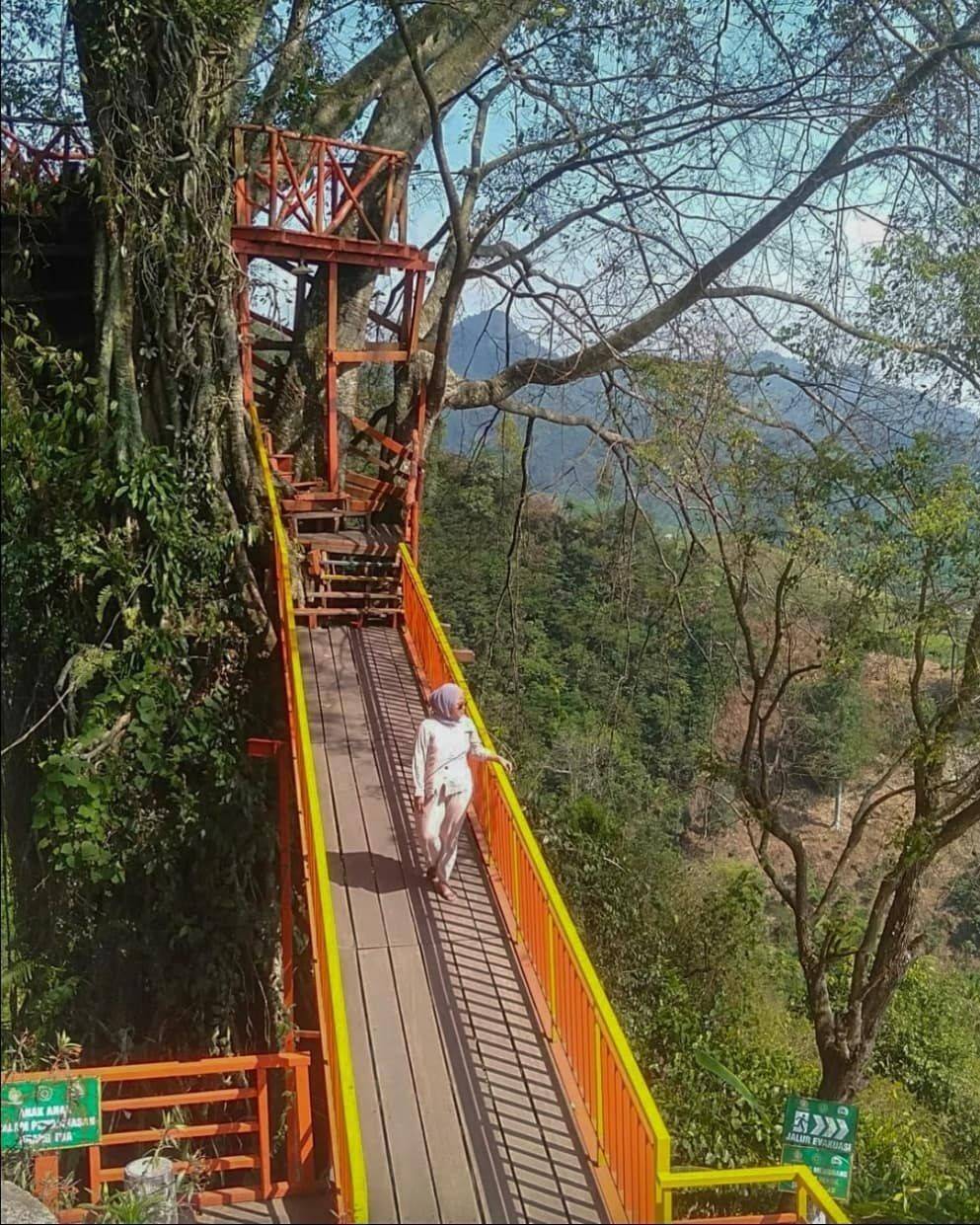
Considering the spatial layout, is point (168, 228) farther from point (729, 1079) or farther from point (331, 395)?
point (729, 1079)

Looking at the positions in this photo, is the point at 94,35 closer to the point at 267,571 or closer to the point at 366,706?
the point at 267,571

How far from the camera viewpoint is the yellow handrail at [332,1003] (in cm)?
382

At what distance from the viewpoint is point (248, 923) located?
7648 millimetres

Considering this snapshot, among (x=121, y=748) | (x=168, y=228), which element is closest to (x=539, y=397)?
(x=168, y=228)

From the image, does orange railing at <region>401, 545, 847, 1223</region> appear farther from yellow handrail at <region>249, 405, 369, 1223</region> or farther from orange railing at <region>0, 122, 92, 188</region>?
orange railing at <region>0, 122, 92, 188</region>

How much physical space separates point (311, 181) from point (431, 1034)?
717cm

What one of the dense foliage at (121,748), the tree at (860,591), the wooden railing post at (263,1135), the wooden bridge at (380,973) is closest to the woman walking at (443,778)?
the wooden bridge at (380,973)

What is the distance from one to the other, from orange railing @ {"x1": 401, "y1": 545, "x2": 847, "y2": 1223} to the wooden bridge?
14mm

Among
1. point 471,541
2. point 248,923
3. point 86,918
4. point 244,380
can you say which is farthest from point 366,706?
point 471,541

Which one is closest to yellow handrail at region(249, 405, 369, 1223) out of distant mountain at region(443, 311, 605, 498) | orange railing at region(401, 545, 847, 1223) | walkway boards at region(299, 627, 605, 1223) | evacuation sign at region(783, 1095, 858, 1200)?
walkway boards at region(299, 627, 605, 1223)

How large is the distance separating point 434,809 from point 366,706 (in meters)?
1.88

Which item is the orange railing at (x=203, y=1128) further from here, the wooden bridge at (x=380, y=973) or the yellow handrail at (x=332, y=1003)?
the yellow handrail at (x=332, y=1003)

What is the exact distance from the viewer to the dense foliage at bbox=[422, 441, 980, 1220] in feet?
34.6

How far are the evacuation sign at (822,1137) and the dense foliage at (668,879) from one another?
1.99m
